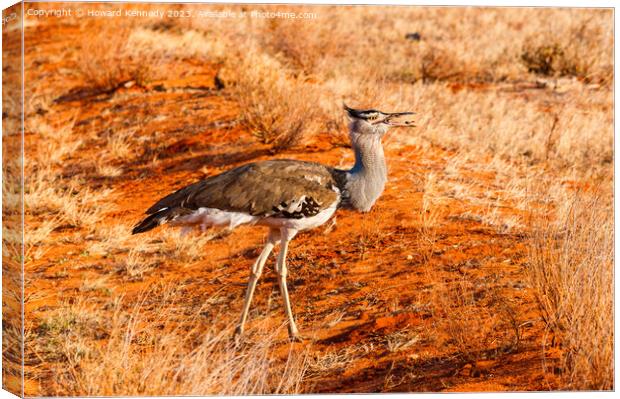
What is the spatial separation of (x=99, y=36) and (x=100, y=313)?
15.1 ft

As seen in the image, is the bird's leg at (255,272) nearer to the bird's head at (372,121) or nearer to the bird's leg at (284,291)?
the bird's leg at (284,291)

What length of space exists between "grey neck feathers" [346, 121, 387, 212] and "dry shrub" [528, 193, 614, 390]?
1.13 m

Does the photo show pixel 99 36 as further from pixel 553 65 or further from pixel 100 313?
pixel 553 65

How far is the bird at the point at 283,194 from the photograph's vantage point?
6195 millimetres

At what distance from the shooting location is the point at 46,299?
7133 mm

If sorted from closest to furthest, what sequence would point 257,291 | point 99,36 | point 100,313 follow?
point 100,313
point 257,291
point 99,36

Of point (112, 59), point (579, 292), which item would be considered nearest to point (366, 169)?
point (579, 292)

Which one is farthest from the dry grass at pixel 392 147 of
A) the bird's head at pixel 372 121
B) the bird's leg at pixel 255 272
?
the bird's head at pixel 372 121

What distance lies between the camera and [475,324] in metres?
6.41

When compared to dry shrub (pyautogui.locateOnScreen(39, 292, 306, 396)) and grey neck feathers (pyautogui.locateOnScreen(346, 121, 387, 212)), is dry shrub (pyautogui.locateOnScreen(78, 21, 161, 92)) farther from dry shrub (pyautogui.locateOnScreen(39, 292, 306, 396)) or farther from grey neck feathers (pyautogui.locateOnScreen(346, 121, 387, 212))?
grey neck feathers (pyautogui.locateOnScreen(346, 121, 387, 212))

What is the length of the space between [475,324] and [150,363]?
2.42 meters

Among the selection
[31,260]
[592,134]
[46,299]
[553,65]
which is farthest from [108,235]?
[553,65]

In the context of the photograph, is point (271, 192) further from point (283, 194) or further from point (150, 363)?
point (150, 363)

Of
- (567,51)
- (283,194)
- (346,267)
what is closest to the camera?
(283,194)
